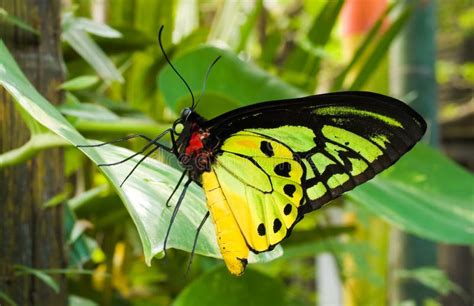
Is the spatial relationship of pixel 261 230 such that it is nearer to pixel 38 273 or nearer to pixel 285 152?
pixel 285 152

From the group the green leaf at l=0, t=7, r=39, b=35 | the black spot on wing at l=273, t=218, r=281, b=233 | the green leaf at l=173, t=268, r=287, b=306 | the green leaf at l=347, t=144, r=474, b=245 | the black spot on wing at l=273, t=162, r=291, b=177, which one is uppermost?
the green leaf at l=0, t=7, r=39, b=35

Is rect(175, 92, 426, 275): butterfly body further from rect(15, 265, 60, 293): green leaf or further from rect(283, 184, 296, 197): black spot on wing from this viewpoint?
rect(15, 265, 60, 293): green leaf

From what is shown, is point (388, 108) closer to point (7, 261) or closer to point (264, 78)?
point (264, 78)

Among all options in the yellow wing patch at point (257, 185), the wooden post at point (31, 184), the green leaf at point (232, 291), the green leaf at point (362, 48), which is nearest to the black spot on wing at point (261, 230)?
the yellow wing patch at point (257, 185)

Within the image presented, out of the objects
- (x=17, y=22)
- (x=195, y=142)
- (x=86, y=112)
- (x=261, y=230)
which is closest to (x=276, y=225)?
(x=261, y=230)

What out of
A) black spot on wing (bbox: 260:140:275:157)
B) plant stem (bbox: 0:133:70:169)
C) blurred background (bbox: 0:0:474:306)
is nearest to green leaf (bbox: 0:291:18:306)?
blurred background (bbox: 0:0:474:306)

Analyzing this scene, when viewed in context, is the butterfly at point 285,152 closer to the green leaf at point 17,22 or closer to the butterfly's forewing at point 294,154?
the butterfly's forewing at point 294,154
